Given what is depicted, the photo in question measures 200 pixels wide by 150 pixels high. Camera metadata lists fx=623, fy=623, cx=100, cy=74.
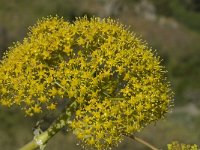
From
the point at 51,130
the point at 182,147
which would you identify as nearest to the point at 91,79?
the point at 51,130

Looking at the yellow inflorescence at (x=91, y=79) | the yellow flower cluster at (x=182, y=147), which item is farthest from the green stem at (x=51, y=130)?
the yellow flower cluster at (x=182, y=147)

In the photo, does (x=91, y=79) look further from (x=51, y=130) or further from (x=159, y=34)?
(x=159, y=34)

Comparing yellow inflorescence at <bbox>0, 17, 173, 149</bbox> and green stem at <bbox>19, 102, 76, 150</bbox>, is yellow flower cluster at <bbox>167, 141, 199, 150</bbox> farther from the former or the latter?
green stem at <bbox>19, 102, 76, 150</bbox>

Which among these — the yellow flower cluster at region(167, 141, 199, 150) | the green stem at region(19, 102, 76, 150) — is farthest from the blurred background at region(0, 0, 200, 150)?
the green stem at region(19, 102, 76, 150)

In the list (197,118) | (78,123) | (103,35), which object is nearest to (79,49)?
(103,35)

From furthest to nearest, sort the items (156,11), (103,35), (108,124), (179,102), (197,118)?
(156,11)
(179,102)
(197,118)
(103,35)
(108,124)

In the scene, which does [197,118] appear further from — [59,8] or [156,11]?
[156,11]
